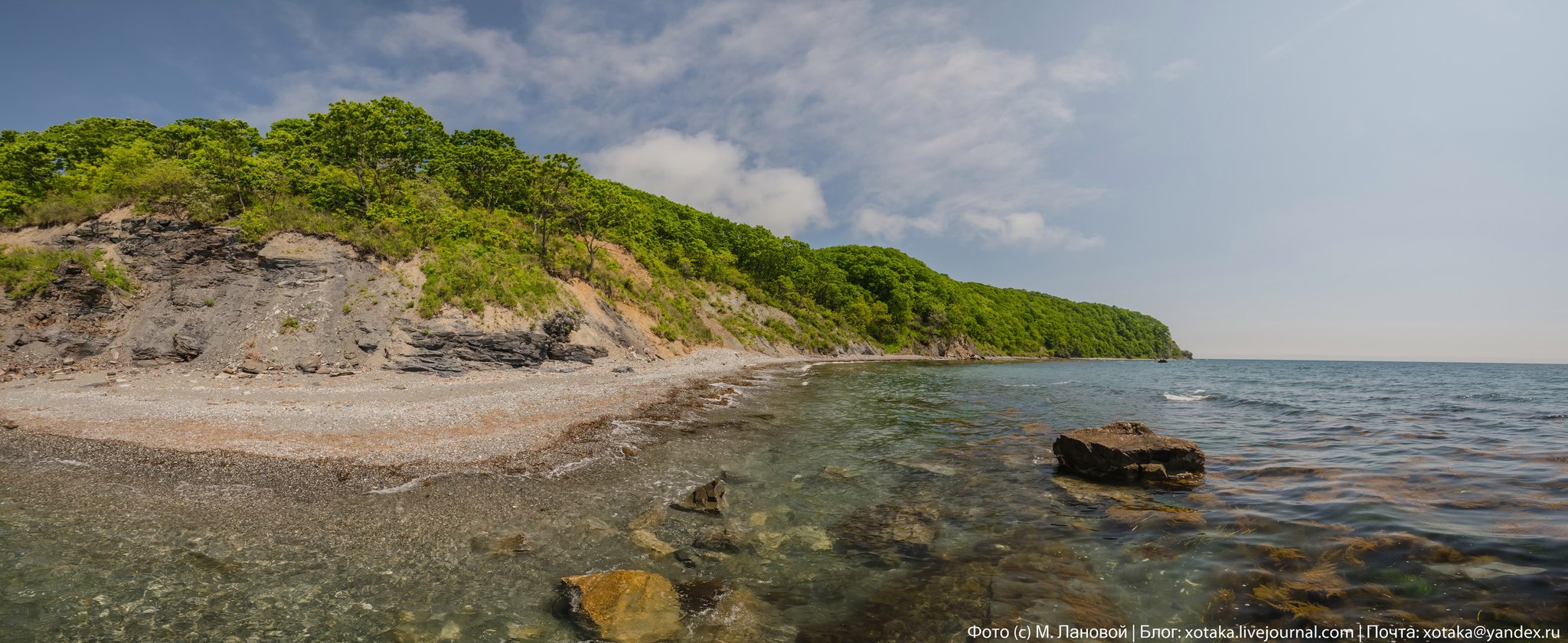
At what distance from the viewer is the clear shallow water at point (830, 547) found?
667cm

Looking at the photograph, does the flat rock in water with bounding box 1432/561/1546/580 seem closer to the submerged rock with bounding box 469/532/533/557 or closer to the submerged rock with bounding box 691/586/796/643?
the submerged rock with bounding box 691/586/796/643

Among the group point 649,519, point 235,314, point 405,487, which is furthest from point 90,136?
point 649,519

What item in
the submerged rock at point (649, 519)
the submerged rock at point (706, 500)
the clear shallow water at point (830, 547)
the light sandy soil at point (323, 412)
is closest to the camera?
the clear shallow water at point (830, 547)

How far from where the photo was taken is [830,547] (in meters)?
9.31

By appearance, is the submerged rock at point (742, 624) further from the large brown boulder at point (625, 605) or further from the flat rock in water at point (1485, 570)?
the flat rock in water at point (1485, 570)

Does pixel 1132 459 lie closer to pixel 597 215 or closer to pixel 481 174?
pixel 597 215

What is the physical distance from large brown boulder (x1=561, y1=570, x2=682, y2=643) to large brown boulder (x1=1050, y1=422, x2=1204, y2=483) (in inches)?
449

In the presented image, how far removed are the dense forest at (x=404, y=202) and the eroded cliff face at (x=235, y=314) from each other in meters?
1.05

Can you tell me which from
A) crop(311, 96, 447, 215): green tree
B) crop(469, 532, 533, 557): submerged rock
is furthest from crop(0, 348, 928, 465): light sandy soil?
crop(311, 96, 447, 215): green tree

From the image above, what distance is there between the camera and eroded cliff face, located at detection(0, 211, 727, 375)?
2400 cm

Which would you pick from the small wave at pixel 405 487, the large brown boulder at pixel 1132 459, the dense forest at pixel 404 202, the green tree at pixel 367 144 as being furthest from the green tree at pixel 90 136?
the large brown boulder at pixel 1132 459

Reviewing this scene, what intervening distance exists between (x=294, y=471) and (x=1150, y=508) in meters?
18.2

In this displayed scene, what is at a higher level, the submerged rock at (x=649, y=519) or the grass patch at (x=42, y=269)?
the grass patch at (x=42, y=269)

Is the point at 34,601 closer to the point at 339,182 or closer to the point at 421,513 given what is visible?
the point at 421,513
